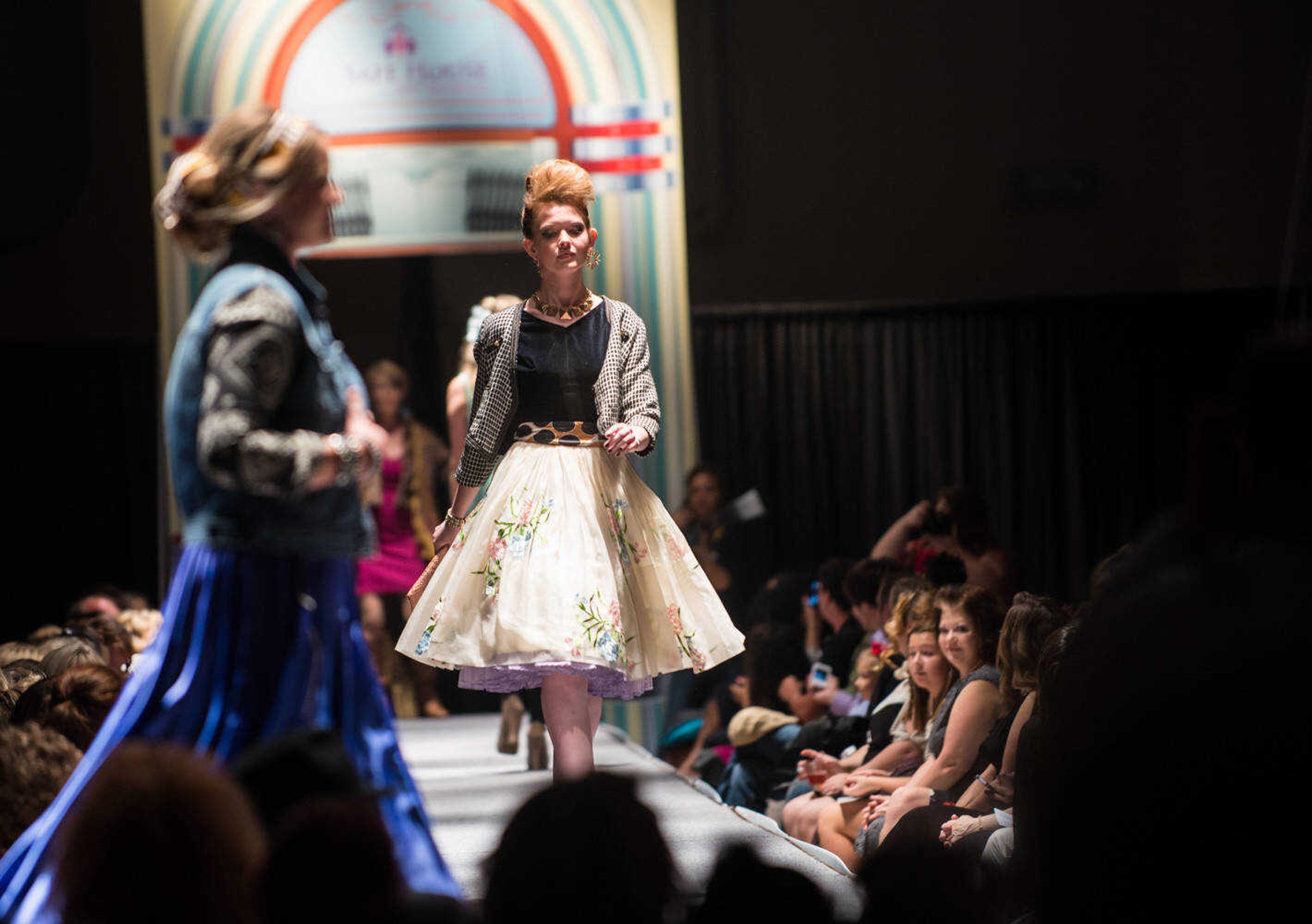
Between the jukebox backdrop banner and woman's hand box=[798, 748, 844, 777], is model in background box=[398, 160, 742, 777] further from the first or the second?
the jukebox backdrop banner

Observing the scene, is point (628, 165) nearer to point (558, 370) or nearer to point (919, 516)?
point (919, 516)

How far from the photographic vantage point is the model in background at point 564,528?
301cm

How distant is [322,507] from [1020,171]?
643cm

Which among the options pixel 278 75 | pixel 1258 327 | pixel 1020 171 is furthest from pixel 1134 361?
pixel 278 75

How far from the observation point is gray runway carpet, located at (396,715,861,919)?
8.83 feet

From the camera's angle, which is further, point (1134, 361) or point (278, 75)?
point (1134, 361)

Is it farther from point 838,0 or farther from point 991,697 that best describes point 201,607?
point 838,0

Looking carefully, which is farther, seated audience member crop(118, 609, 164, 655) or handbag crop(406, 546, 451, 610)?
seated audience member crop(118, 609, 164, 655)

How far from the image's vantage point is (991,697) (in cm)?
313

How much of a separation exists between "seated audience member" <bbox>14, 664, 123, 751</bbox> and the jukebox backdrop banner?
3384mm

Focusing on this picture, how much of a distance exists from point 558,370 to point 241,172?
1.28m

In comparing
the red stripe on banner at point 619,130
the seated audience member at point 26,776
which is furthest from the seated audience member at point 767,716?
the seated audience member at point 26,776

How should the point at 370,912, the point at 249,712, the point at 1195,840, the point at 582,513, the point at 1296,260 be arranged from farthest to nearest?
the point at 1296,260 < the point at 582,513 < the point at 249,712 < the point at 1195,840 < the point at 370,912

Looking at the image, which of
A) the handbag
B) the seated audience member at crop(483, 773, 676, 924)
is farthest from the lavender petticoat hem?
the seated audience member at crop(483, 773, 676, 924)
